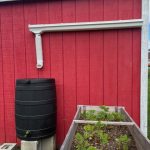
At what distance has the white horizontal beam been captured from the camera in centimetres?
237

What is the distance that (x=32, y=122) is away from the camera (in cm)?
226

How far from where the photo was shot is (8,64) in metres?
2.74

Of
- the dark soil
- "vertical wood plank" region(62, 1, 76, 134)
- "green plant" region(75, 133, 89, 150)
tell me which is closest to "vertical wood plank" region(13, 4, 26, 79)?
"vertical wood plank" region(62, 1, 76, 134)

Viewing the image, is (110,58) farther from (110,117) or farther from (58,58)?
(110,117)

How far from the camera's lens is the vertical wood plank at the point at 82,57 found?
2531 mm

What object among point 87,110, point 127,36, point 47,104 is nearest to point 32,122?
point 47,104

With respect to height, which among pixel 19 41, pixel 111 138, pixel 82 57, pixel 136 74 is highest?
pixel 19 41

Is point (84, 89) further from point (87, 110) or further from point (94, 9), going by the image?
point (94, 9)

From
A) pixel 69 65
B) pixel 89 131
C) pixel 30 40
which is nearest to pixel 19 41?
pixel 30 40

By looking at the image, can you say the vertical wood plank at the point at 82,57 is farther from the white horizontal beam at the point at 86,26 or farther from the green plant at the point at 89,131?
the green plant at the point at 89,131

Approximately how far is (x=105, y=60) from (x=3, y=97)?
4.82 ft

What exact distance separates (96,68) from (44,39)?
769 millimetres

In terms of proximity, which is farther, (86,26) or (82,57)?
(82,57)

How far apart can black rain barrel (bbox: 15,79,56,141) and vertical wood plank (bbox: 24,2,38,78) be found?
1.37 feet
